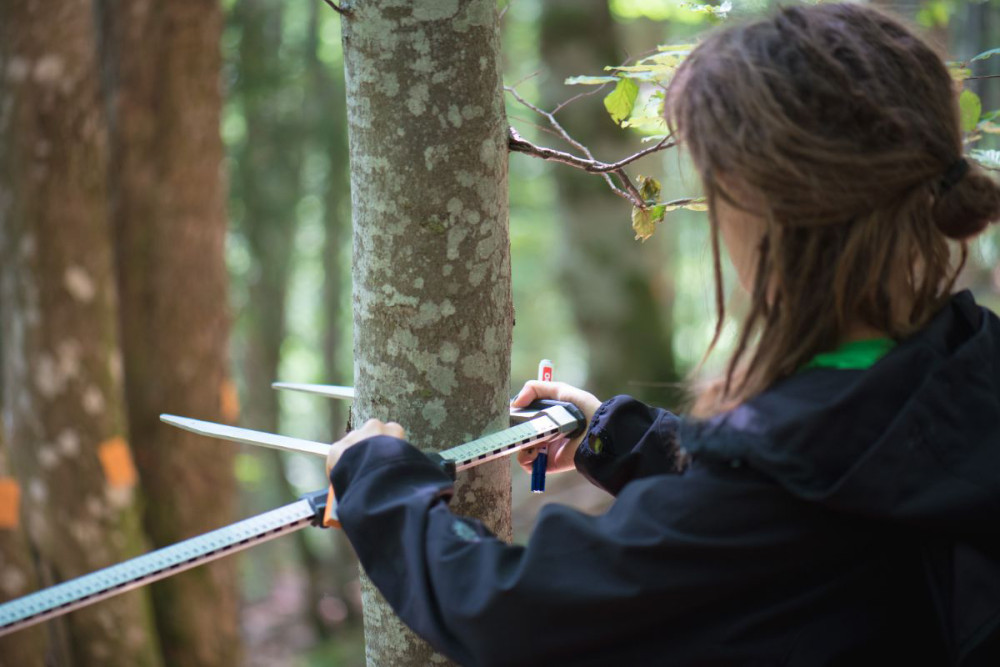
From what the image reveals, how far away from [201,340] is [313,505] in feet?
13.1

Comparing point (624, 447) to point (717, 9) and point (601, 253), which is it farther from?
point (601, 253)

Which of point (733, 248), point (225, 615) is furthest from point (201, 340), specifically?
point (733, 248)

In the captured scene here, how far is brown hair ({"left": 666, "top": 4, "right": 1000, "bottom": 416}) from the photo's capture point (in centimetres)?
128

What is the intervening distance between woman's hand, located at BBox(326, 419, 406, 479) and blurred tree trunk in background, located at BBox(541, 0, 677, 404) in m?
6.40

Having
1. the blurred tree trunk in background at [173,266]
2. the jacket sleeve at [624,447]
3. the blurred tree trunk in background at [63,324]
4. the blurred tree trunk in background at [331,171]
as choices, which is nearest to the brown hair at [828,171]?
the jacket sleeve at [624,447]

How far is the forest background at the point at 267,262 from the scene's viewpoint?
4.22m

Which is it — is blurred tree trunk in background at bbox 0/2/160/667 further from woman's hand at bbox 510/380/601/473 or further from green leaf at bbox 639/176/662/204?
green leaf at bbox 639/176/662/204

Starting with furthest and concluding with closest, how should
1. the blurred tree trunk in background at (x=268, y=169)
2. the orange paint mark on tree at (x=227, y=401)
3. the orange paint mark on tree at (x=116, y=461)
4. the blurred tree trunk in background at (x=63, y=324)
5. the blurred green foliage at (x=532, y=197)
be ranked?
the blurred tree trunk in background at (x=268, y=169), the orange paint mark on tree at (x=227, y=401), the orange paint mark on tree at (x=116, y=461), the blurred tree trunk in background at (x=63, y=324), the blurred green foliage at (x=532, y=197)

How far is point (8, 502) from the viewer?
358 centimetres

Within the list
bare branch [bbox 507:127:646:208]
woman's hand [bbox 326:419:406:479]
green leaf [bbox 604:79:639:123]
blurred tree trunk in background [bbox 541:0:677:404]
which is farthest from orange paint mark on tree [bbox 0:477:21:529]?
blurred tree trunk in background [bbox 541:0:677:404]

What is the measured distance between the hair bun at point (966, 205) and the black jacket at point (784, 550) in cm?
17

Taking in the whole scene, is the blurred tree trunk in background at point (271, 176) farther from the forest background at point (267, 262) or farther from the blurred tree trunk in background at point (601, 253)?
the blurred tree trunk in background at point (601, 253)

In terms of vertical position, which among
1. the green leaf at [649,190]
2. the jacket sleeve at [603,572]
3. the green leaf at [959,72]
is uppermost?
the green leaf at [959,72]

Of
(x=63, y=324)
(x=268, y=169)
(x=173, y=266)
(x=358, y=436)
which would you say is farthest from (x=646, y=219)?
(x=268, y=169)
